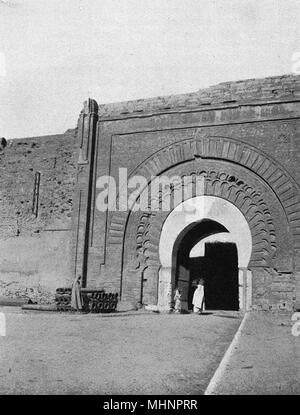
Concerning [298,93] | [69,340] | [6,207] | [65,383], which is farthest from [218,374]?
[6,207]

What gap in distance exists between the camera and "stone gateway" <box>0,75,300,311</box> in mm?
11148

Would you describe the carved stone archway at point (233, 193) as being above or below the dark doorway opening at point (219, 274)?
above

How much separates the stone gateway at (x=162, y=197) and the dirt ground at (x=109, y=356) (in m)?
3.35

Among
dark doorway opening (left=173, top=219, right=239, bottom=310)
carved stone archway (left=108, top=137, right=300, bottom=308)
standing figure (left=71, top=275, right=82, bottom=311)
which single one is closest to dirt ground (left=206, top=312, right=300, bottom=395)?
carved stone archway (left=108, top=137, right=300, bottom=308)

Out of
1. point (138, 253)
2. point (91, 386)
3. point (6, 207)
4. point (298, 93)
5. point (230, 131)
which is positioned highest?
point (298, 93)

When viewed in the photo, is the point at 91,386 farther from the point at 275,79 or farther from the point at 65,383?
the point at 275,79

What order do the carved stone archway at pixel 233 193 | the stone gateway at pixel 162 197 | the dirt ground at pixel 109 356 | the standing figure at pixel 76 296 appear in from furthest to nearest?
the stone gateway at pixel 162 197
the carved stone archway at pixel 233 193
the standing figure at pixel 76 296
the dirt ground at pixel 109 356

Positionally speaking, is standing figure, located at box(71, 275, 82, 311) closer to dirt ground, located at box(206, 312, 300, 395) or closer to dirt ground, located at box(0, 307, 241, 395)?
dirt ground, located at box(0, 307, 241, 395)

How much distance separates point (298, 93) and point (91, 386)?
9302mm

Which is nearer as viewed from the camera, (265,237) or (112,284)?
(265,237)

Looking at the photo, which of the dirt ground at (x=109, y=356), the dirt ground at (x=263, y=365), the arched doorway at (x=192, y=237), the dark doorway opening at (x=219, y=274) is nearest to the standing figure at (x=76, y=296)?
the arched doorway at (x=192, y=237)

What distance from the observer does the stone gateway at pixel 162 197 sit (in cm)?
1115

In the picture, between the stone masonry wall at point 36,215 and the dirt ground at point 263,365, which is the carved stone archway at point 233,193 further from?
the dirt ground at point 263,365

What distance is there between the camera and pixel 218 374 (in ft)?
16.0
